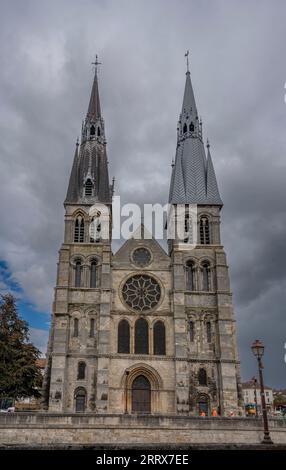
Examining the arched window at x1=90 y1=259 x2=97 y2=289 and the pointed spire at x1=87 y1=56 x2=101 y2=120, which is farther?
the pointed spire at x1=87 y1=56 x2=101 y2=120

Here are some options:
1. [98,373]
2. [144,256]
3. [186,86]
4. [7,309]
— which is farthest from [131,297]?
[186,86]

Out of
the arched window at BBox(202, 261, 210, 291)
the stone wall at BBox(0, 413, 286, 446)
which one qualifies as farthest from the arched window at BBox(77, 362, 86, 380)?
the arched window at BBox(202, 261, 210, 291)

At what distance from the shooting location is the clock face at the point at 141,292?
39.6m

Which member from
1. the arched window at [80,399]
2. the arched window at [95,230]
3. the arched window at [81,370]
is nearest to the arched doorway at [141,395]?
the arched window at [80,399]

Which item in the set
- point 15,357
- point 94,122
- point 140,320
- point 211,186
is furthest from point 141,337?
point 94,122

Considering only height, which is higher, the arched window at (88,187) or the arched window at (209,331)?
the arched window at (88,187)

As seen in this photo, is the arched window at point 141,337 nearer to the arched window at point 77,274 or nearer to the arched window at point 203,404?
the arched window at point 203,404

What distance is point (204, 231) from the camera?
142 ft

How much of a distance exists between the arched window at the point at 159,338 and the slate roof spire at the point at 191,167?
506 inches

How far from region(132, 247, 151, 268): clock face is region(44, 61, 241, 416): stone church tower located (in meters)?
0.09

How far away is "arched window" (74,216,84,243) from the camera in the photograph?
140 feet

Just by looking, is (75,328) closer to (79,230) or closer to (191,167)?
(79,230)

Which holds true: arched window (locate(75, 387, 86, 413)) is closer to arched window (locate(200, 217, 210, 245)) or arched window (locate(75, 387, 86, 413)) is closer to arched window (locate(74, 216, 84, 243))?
arched window (locate(74, 216, 84, 243))

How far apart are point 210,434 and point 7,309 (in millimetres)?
18379
